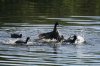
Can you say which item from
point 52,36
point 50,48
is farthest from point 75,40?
point 50,48

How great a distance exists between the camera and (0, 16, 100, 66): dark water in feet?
66.7

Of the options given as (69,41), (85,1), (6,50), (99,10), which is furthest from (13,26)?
(85,1)

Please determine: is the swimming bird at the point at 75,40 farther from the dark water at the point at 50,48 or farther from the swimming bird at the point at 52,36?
the swimming bird at the point at 52,36

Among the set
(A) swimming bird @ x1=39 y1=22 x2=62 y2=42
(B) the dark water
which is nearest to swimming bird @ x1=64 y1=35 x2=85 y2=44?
(B) the dark water

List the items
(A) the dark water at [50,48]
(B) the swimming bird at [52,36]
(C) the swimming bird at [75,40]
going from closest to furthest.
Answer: (A) the dark water at [50,48], (C) the swimming bird at [75,40], (B) the swimming bird at [52,36]

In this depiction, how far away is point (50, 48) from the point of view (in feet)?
79.8

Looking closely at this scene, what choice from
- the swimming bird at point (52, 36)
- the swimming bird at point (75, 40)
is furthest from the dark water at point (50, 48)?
the swimming bird at point (52, 36)

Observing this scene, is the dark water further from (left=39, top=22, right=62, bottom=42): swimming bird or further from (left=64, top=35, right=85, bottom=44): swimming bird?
(left=39, top=22, right=62, bottom=42): swimming bird

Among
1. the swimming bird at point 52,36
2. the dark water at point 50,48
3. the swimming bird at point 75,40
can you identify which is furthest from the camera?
the swimming bird at point 52,36

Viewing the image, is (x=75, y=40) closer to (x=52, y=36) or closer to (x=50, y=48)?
(x=52, y=36)

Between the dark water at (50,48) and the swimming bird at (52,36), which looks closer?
the dark water at (50,48)

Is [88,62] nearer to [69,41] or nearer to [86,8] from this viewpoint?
[69,41]

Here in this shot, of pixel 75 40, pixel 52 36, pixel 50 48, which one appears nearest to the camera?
pixel 50 48

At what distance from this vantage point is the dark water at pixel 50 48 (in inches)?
801
